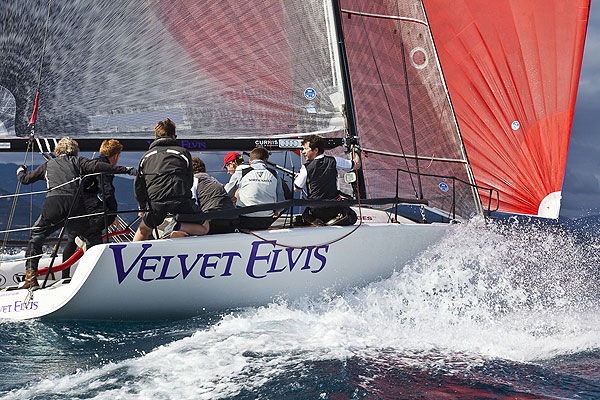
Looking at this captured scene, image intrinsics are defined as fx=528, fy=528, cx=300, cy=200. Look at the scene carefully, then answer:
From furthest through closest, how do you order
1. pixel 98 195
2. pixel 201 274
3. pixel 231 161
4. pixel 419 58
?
pixel 419 58, pixel 231 161, pixel 98 195, pixel 201 274

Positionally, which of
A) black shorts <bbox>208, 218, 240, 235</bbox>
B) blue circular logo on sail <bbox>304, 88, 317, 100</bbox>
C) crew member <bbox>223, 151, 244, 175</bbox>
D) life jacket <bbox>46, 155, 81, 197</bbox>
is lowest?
black shorts <bbox>208, 218, 240, 235</bbox>

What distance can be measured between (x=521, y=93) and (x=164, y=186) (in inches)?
238

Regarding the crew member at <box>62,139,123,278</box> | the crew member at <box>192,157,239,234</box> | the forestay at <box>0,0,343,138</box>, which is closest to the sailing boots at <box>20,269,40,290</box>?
the crew member at <box>62,139,123,278</box>

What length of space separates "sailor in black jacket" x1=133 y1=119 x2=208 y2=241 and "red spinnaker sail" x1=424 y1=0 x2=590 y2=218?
5.32m

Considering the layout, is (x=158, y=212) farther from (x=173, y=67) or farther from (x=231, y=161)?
(x=173, y=67)

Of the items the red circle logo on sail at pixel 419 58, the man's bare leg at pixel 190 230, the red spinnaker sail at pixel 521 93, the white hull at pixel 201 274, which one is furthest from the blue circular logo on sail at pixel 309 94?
the red spinnaker sail at pixel 521 93

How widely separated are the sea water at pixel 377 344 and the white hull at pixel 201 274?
11 centimetres

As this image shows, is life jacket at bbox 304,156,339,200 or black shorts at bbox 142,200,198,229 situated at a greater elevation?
life jacket at bbox 304,156,339,200

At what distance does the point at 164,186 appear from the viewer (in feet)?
12.7

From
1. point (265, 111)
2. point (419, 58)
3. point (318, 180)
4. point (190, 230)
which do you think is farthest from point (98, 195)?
point (419, 58)

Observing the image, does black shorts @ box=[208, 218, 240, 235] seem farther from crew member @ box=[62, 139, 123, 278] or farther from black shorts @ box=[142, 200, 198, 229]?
crew member @ box=[62, 139, 123, 278]

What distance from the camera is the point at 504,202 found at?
787cm

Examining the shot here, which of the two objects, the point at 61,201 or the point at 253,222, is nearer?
the point at 61,201

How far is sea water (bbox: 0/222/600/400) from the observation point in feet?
8.17
